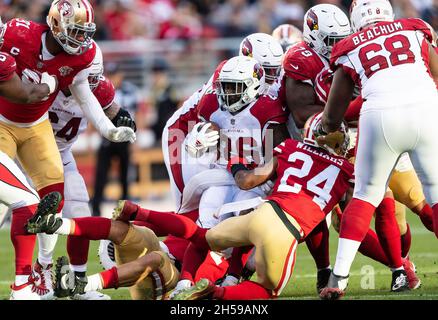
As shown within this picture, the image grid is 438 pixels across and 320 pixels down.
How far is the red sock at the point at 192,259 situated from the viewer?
5.89m

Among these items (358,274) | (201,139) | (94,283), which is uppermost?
(201,139)

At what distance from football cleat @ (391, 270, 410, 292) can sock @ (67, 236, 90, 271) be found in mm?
1916

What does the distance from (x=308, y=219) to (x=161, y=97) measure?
767 centimetres

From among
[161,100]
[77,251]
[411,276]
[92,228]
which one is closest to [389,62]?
[411,276]

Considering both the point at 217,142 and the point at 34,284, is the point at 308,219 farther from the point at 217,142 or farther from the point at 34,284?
the point at 34,284

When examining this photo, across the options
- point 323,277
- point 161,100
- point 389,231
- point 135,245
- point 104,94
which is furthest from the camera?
point 161,100

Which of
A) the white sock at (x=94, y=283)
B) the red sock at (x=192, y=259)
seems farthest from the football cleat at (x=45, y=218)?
the red sock at (x=192, y=259)

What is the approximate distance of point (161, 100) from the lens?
13156 millimetres

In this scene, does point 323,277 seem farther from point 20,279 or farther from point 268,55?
point 20,279

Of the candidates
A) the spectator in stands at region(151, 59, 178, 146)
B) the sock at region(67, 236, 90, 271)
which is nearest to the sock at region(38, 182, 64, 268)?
the sock at region(67, 236, 90, 271)

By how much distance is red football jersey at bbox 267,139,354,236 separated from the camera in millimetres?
5703

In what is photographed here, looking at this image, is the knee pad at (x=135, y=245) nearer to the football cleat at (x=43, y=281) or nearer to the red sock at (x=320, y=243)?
the football cleat at (x=43, y=281)

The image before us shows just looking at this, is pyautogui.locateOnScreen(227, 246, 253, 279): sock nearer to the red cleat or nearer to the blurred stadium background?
the red cleat

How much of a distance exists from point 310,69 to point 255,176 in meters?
1.04
